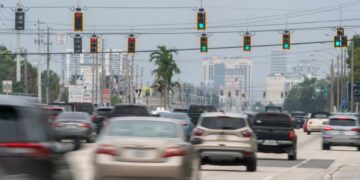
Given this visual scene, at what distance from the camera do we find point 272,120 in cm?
3781

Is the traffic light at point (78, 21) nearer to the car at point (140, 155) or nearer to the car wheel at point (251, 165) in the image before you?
the car wheel at point (251, 165)

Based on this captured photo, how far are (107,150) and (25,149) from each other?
278 inches

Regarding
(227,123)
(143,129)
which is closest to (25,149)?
(143,129)

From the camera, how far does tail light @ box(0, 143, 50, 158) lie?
1083cm

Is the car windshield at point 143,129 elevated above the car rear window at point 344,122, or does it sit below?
above

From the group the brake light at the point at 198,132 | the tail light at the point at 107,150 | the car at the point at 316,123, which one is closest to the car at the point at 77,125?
the brake light at the point at 198,132

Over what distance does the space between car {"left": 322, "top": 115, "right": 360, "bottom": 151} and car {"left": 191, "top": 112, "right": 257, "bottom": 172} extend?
1956 centimetres

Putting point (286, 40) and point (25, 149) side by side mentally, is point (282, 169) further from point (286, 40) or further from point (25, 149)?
point (286, 40)

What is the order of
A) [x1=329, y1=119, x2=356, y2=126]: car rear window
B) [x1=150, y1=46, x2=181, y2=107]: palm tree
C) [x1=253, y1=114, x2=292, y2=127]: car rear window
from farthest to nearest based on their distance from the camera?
1. [x1=150, y1=46, x2=181, y2=107]: palm tree
2. [x1=329, y1=119, x2=356, y2=126]: car rear window
3. [x1=253, y1=114, x2=292, y2=127]: car rear window

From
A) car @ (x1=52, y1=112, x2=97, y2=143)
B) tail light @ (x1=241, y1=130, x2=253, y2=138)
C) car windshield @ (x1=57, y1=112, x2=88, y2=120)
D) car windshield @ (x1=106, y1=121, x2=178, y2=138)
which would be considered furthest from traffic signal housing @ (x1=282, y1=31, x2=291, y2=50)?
car windshield @ (x1=106, y1=121, x2=178, y2=138)

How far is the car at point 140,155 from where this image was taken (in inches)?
699

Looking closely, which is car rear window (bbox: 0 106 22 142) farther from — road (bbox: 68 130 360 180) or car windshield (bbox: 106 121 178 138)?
road (bbox: 68 130 360 180)

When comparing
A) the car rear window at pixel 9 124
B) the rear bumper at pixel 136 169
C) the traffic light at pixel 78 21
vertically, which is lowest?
the rear bumper at pixel 136 169

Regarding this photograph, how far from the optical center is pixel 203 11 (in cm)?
5181
